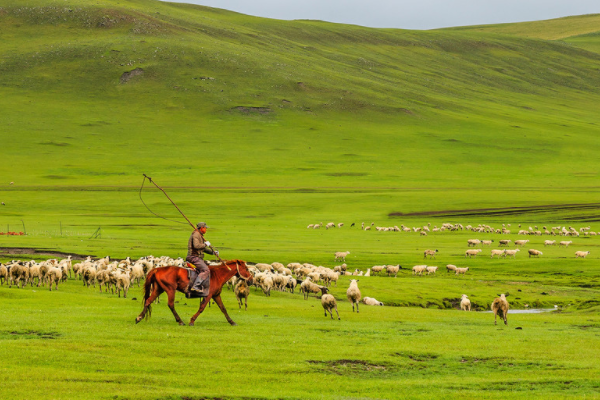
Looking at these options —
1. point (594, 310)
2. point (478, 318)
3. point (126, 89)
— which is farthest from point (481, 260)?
point (126, 89)

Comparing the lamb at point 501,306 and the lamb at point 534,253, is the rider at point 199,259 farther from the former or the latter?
the lamb at point 534,253

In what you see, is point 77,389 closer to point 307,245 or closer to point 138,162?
point 307,245

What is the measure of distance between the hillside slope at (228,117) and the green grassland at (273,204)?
65 cm

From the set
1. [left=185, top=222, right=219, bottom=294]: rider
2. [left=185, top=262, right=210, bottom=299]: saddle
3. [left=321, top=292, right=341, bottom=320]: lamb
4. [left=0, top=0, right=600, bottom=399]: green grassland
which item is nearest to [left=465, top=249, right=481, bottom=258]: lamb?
[left=0, top=0, right=600, bottom=399]: green grassland

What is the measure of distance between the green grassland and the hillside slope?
2.12 ft

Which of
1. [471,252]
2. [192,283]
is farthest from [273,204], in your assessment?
[192,283]

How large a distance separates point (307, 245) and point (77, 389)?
40077mm

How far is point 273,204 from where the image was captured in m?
87.1

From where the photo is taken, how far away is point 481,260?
154 feet

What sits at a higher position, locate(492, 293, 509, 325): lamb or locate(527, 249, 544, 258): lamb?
locate(492, 293, 509, 325): lamb

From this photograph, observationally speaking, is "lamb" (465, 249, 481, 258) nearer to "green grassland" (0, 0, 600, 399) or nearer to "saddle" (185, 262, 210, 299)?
"green grassland" (0, 0, 600, 399)

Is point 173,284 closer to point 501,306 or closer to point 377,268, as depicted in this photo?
point 501,306

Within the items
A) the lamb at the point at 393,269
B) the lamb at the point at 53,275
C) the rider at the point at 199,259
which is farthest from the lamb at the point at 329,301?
the lamb at the point at 393,269

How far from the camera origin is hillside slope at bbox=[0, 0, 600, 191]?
117m
